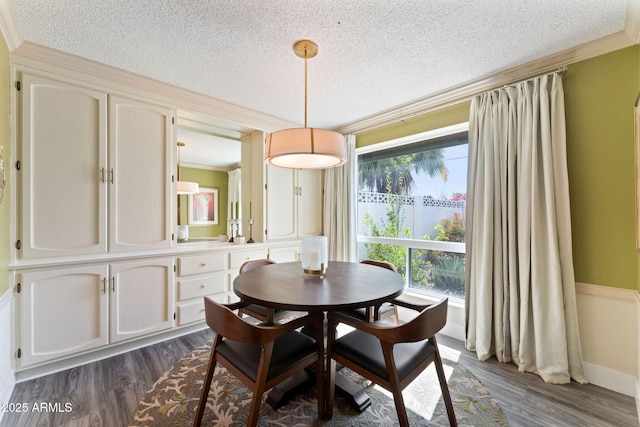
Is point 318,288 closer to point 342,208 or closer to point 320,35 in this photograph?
point 320,35

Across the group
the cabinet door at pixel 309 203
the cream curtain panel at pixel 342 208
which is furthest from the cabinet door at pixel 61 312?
the cream curtain panel at pixel 342 208

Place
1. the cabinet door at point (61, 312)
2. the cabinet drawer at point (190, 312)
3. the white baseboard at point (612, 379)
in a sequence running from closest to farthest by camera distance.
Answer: the white baseboard at point (612, 379) < the cabinet door at point (61, 312) < the cabinet drawer at point (190, 312)

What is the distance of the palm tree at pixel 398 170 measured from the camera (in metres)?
3.04

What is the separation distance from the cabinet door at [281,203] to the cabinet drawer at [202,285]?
780 mm

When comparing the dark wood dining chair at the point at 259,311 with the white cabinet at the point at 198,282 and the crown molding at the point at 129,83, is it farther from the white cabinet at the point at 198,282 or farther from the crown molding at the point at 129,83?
the crown molding at the point at 129,83

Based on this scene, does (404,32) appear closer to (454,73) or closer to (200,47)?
(454,73)

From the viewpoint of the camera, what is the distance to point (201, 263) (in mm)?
2809

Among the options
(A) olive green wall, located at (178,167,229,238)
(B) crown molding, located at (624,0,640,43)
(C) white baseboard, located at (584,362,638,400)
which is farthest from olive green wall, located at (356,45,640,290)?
(A) olive green wall, located at (178,167,229,238)

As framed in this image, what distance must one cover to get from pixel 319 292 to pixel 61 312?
2.07 metres

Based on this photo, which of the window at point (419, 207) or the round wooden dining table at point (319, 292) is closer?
the round wooden dining table at point (319, 292)

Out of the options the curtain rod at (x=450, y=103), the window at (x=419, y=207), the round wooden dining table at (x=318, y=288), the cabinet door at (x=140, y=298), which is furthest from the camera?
the window at (x=419, y=207)

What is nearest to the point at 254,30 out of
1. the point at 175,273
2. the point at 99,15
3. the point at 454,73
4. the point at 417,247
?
the point at 99,15

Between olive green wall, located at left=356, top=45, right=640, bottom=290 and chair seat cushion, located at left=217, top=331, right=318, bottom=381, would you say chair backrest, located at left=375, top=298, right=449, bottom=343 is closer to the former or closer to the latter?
chair seat cushion, located at left=217, top=331, right=318, bottom=381

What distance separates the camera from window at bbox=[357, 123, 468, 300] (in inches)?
112
